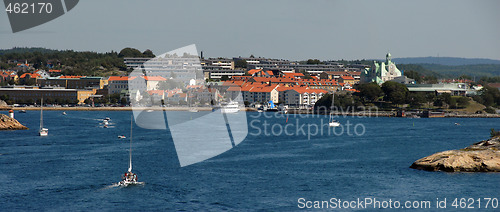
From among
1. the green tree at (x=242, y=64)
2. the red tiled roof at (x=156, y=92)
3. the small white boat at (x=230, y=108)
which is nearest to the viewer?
the small white boat at (x=230, y=108)

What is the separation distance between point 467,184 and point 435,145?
1419 cm

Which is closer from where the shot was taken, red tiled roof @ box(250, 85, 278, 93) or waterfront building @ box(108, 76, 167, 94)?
waterfront building @ box(108, 76, 167, 94)

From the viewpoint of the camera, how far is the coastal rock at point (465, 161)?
80.7 feet

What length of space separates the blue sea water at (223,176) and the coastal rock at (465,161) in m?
0.59

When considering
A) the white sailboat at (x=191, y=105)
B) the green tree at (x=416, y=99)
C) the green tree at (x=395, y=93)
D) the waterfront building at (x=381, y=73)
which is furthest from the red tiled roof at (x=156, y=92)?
the green tree at (x=416, y=99)

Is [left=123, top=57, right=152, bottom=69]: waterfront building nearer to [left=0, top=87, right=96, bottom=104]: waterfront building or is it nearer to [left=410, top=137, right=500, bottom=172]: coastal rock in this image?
[left=0, top=87, right=96, bottom=104]: waterfront building

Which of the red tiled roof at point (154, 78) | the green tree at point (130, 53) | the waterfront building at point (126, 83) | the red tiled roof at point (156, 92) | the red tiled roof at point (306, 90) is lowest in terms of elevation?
the red tiled roof at point (156, 92)

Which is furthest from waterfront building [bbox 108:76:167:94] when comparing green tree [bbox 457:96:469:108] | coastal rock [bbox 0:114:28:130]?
coastal rock [bbox 0:114:28:130]

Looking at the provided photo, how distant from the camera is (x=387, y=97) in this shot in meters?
74.8

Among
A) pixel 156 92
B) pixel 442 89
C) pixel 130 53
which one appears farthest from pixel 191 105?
pixel 130 53

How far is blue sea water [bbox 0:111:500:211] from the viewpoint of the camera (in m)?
20.0

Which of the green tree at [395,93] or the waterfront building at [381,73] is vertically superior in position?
the waterfront building at [381,73]

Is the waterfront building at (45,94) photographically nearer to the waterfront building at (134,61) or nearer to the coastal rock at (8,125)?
the waterfront building at (134,61)

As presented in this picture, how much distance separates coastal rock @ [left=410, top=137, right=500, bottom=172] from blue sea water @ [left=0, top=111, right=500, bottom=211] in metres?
0.59
